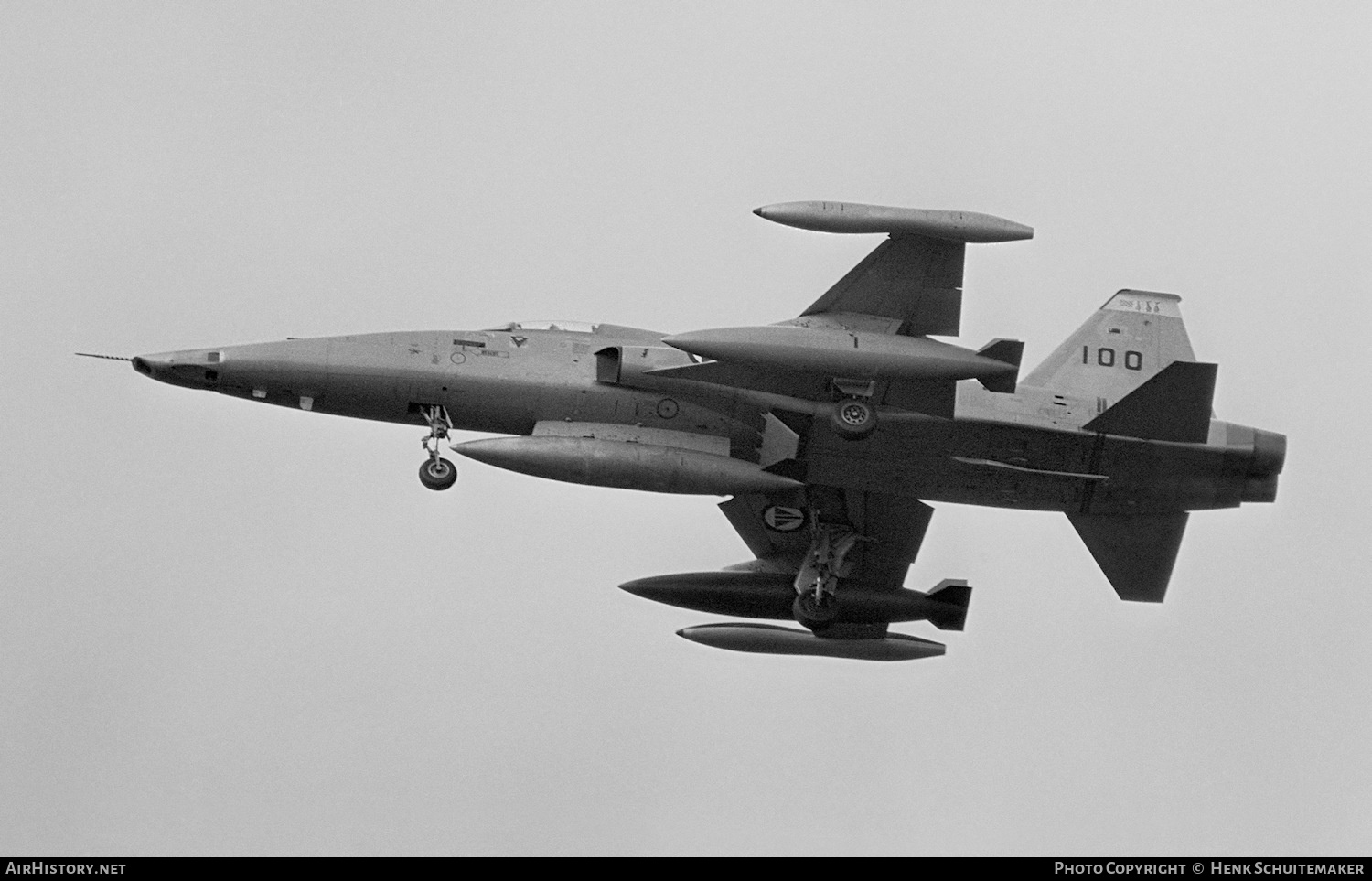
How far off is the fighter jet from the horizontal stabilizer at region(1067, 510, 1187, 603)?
0.06m

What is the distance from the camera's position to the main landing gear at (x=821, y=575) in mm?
34219

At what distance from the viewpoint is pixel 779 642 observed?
116 ft

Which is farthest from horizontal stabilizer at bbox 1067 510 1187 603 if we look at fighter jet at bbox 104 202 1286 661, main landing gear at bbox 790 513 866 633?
main landing gear at bbox 790 513 866 633

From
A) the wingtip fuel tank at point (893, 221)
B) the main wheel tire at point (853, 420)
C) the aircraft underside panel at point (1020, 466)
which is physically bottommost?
the aircraft underside panel at point (1020, 466)

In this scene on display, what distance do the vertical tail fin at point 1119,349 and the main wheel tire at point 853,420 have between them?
9.72 feet

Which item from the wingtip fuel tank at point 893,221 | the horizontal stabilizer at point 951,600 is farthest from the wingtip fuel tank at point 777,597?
the wingtip fuel tank at point 893,221

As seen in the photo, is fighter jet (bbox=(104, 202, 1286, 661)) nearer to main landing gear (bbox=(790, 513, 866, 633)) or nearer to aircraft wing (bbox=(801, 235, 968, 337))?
aircraft wing (bbox=(801, 235, 968, 337))

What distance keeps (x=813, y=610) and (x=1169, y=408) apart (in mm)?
6231

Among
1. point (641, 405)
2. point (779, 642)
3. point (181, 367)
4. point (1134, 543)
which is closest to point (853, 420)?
point (641, 405)

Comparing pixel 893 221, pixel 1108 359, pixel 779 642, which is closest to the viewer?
pixel 893 221

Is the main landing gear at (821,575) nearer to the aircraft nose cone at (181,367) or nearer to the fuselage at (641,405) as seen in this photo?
the fuselage at (641,405)

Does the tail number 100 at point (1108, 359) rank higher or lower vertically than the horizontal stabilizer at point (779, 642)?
higher

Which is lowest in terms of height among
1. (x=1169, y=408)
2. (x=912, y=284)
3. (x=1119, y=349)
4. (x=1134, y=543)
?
(x=1134, y=543)

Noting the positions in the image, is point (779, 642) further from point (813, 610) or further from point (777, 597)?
point (813, 610)
